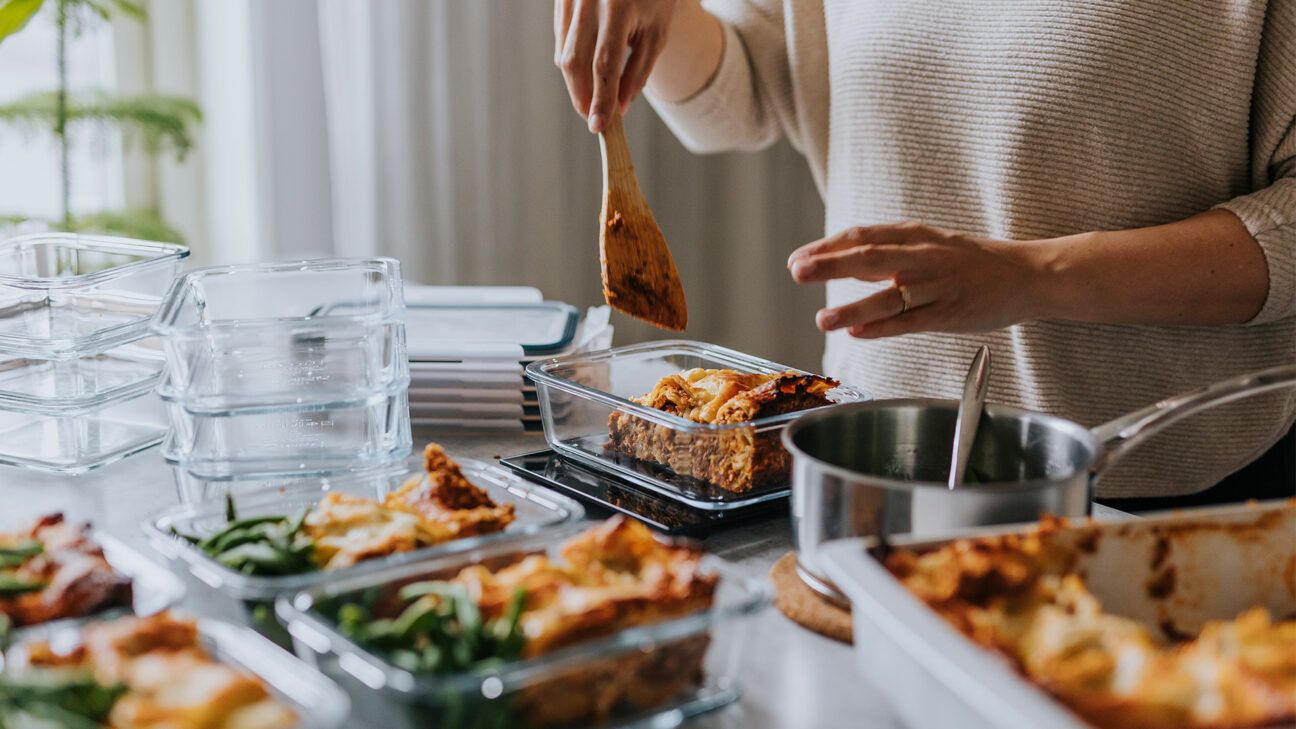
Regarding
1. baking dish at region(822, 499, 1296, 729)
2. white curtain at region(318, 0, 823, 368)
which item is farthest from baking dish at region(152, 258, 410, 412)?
white curtain at region(318, 0, 823, 368)

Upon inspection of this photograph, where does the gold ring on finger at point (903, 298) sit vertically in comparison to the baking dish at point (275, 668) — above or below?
above

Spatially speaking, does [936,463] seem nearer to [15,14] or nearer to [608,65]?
[608,65]

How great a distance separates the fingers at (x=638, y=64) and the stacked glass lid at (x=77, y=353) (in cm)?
55

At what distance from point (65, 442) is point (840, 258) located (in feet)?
2.81

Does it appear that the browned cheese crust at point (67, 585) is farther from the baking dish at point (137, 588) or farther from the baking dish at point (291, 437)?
the baking dish at point (291, 437)

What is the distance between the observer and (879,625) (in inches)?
28.7

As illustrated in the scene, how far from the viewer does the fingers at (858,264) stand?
3.80ft

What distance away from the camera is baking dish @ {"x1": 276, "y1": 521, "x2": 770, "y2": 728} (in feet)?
2.21

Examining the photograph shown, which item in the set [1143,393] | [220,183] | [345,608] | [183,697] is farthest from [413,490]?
[220,183]

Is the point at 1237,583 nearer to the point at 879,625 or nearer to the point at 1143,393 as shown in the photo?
the point at 879,625

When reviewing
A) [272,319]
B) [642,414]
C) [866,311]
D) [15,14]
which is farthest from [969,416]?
[15,14]

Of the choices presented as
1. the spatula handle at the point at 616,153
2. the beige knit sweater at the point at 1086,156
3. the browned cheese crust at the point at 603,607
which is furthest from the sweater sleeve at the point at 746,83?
the browned cheese crust at the point at 603,607

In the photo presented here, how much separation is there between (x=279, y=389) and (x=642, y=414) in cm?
35

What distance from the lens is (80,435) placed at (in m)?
1.35
